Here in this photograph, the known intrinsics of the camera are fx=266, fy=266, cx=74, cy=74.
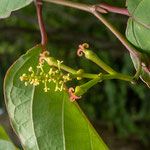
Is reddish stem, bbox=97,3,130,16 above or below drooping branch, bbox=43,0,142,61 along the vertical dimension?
above

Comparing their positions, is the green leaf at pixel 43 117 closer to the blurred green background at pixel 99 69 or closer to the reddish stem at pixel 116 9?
the reddish stem at pixel 116 9

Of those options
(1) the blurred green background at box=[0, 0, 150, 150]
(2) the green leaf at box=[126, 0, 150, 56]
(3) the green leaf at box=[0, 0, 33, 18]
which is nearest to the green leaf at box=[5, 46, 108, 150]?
(3) the green leaf at box=[0, 0, 33, 18]

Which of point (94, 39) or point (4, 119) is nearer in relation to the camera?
point (94, 39)

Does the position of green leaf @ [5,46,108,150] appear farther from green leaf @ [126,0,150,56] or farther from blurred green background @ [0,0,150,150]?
blurred green background @ [0,0,150,150]

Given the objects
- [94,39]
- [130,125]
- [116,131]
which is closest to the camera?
[94,39]

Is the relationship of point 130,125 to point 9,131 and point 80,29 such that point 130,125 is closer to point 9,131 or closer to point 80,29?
point 80,29

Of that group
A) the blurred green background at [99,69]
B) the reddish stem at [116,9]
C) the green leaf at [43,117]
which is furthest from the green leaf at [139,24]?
the blurred green background at [99,69]

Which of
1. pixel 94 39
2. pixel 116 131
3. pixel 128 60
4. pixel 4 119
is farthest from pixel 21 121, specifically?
pixel 4 119
